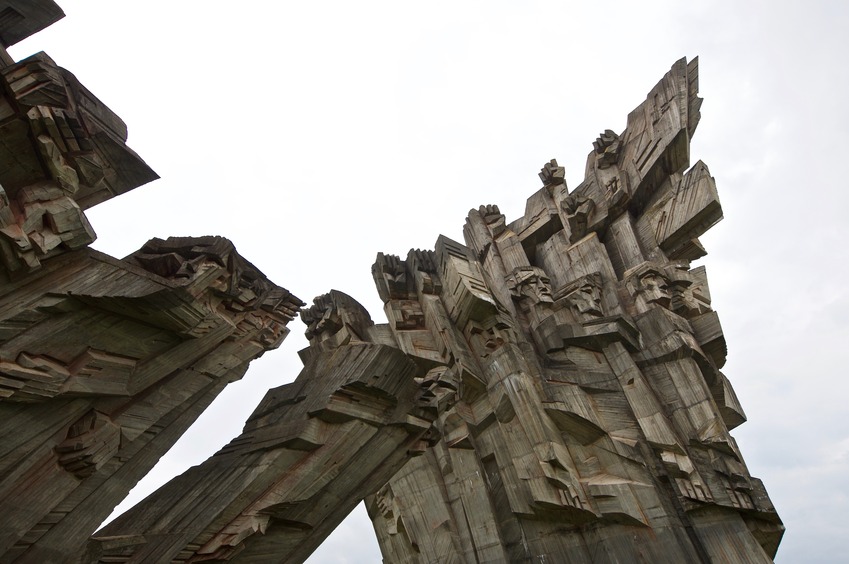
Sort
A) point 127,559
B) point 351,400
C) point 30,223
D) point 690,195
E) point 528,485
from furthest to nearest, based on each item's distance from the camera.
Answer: point 690,195, point 528,485, point 351,400, point 127,559, point 30,223

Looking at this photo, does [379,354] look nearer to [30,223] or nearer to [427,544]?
[30,223]

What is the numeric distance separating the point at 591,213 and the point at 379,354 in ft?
28.8

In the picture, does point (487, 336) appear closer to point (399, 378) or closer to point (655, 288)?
point (655, 288)

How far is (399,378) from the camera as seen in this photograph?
7.30 meters

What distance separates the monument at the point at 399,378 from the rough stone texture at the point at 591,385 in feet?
0.14

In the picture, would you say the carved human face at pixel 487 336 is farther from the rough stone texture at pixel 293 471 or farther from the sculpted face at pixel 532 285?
the rough stone texture at pixel 293 471

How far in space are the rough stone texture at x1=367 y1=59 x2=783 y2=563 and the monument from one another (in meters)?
0.04

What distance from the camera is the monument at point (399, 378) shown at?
457cm

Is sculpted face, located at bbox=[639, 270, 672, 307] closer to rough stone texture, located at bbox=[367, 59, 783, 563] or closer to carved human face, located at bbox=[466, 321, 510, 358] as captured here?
rough stone texture, located at bbox=[367, 59, 783, 563]

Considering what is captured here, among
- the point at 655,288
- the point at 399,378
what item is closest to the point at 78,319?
the point at 399,378

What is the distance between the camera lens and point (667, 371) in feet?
36.0

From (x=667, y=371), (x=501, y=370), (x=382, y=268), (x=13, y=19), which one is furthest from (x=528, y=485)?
(x=13, y=19)

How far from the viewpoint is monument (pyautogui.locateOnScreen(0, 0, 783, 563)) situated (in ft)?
15.0

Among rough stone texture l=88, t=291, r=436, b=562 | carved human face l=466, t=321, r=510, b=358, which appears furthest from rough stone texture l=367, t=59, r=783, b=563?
rough stone texture l=88, t=291, r=436, b=562
